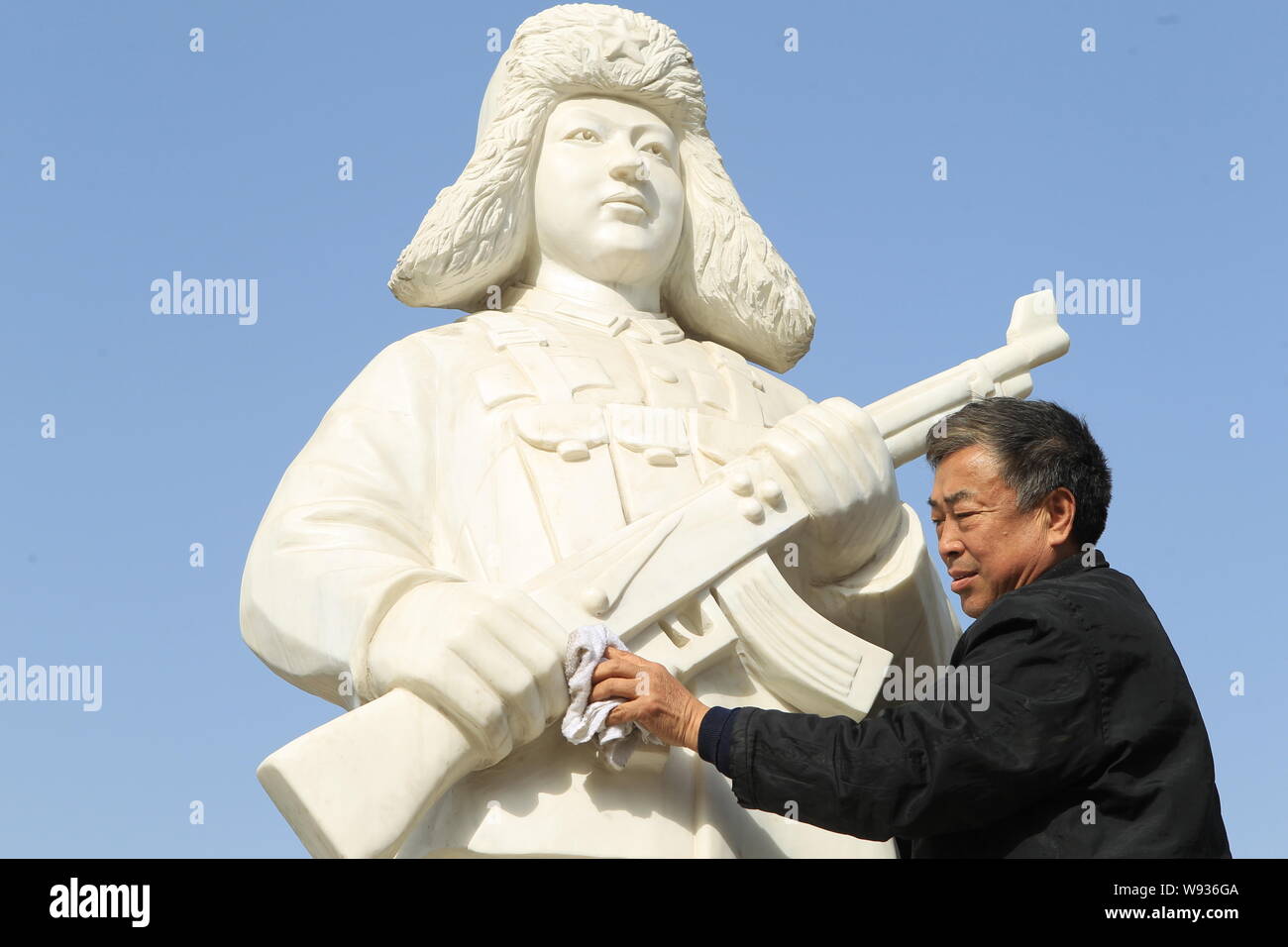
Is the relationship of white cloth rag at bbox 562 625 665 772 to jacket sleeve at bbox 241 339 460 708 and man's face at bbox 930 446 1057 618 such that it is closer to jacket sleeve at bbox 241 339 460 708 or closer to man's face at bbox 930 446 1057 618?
jacket sleeve at bbox 241 339 460 708

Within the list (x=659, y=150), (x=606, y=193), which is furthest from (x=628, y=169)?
(x=659, y=150)

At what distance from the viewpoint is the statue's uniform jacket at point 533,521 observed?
5.31 metres

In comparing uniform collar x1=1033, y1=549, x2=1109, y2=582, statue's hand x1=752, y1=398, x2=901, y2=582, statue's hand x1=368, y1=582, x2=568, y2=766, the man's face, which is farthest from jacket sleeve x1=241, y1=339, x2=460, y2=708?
uniform collar x1=1033, y1=549, x2=1109, y2=582

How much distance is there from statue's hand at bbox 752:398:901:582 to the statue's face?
111cm

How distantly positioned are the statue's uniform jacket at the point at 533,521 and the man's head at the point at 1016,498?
0.82 metres

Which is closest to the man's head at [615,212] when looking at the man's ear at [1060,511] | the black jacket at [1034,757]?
the man's ear at [1060,511]

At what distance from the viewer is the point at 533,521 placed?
19.1ft

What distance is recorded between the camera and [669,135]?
6.95m

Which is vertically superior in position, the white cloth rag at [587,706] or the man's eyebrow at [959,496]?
the man's eyebrow at [959,496]

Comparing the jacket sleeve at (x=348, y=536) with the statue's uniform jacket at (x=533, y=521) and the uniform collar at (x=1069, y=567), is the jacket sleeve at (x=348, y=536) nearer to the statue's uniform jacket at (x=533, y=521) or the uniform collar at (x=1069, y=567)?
the statue's uniform jacket at (x=533, y=521)

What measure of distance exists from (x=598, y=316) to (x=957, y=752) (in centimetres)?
261

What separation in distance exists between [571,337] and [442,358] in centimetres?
45

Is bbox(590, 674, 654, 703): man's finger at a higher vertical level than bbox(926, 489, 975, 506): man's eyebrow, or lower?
lower

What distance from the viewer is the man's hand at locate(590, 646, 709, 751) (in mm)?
4980
